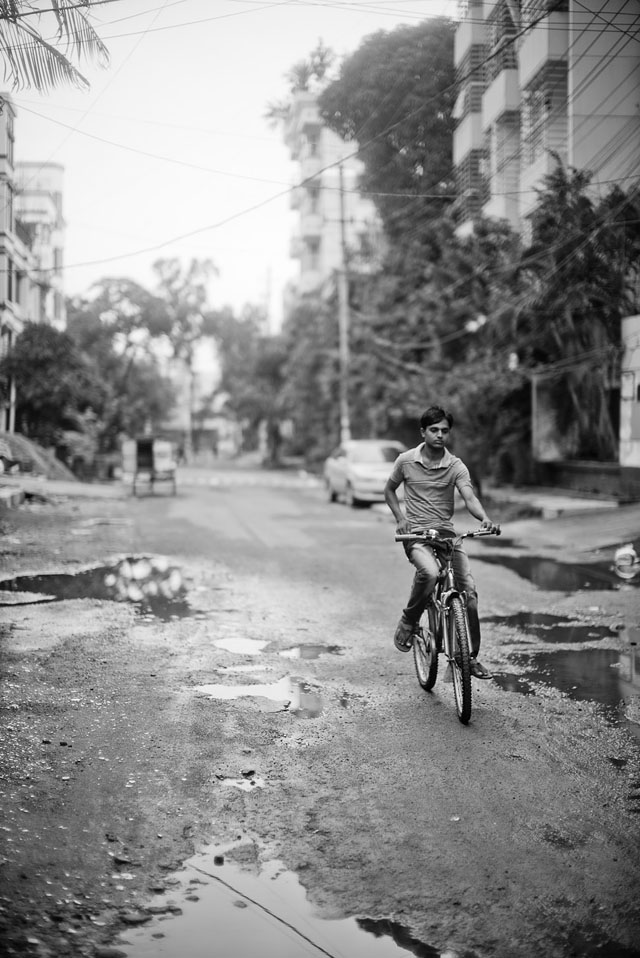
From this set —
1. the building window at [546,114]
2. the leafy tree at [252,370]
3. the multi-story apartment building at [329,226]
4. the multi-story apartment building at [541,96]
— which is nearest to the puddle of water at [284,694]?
the multi-story apartment building at [541,96]

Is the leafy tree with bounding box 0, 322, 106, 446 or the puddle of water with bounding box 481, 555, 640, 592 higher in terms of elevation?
the leafy tree with bounding box 0, 322, 106, 446

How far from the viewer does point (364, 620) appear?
9.34 meters

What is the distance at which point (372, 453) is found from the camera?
26078 mm

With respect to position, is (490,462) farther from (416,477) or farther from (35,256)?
(416,477)

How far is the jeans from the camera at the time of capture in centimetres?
611

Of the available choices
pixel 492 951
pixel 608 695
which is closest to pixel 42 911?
pixel 492 951

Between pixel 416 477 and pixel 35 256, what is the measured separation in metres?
15.8

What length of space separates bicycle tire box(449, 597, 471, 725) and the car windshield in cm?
1956

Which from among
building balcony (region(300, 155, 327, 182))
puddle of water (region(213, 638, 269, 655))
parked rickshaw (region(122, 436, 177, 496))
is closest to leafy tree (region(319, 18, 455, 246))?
building balcony (region(300, 155, 327, 182))

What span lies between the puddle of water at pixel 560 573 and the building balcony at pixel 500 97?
8413 millimetres

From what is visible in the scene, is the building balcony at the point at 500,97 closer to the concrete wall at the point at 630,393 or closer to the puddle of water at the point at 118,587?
the concrete wall at the point at 630,393

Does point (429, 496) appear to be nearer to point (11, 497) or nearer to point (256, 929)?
point (256, 929)

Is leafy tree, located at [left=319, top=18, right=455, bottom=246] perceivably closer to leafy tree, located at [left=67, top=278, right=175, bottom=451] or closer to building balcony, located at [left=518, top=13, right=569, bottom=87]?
building balcony, located at [left=518, top=13, right=569, bottom=87]

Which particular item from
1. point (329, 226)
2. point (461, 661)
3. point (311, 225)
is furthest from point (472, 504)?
point (311, 225)
